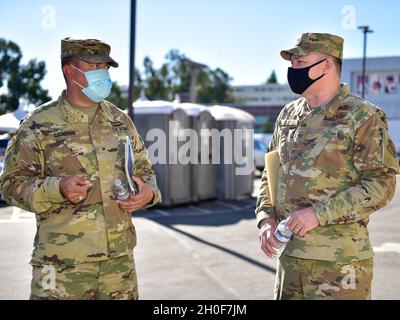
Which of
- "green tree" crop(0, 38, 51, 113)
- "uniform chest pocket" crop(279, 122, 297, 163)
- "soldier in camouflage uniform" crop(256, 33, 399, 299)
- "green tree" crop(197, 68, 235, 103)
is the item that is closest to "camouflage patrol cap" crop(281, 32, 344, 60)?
"soldier in camouflage uniform" crop(256, 33, 399, 299)

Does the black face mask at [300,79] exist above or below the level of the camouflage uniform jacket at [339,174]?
above

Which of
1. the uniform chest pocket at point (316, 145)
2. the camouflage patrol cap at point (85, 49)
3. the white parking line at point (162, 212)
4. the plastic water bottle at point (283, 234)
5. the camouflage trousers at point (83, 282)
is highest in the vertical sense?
the camouflage patrol cap at point (85, 49)

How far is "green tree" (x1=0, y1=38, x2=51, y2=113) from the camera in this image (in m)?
15.5

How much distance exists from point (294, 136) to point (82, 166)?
3.76ft

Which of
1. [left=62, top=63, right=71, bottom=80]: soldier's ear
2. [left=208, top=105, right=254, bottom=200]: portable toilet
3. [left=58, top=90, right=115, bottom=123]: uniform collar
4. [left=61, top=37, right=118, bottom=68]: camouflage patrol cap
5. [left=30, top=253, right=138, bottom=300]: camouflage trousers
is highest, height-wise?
[left=61, top=37, right=118, bottom=68]: camouflage patrol cap

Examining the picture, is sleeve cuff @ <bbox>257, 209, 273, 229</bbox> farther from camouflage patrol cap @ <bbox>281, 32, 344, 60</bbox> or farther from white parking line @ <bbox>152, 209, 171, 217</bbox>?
white parking line @ <bbox>152, 209, 171, 217</bbox>

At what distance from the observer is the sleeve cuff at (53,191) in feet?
9.07

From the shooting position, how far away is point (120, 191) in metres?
2.93

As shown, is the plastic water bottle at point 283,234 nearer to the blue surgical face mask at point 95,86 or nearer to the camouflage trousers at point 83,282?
the camouflage trousers at point 83,282

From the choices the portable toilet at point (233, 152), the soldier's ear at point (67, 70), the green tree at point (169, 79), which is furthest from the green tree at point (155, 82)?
the soldier's ear at point (67, 70)
